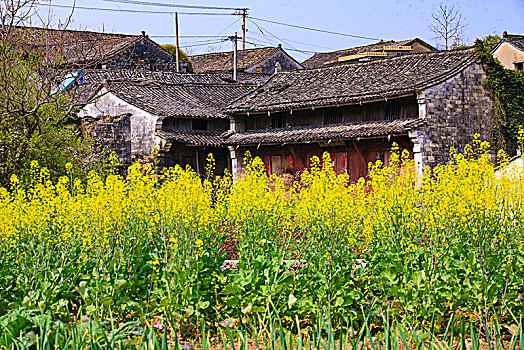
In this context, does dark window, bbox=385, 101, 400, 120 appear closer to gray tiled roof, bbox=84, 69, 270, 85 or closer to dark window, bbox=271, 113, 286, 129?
dark window, bbox=271, 113, 286, 129

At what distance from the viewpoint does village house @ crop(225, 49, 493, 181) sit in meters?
25.1

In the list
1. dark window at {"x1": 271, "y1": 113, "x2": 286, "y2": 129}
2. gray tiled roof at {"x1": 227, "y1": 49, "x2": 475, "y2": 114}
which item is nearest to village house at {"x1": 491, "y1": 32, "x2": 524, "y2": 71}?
gray tiled roof at {"x1": 227, "y1": 49, "x2": 475, "y2": 114}

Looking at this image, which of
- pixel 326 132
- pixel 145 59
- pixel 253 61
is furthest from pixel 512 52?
pixel 145 59

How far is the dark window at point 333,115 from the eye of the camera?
28.5m

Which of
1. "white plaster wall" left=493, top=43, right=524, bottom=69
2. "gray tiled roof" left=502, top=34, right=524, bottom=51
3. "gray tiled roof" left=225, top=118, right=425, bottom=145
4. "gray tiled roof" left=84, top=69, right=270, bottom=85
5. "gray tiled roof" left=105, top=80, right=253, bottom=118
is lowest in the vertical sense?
"gray tiled roof" left=225, top=118, right=425, bottom=145

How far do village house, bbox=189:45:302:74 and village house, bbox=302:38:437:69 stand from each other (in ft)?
7.04

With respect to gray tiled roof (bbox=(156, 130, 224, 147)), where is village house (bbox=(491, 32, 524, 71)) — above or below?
above

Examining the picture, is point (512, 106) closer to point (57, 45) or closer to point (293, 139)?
point (293, 139)

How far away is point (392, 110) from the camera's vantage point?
26688 millimetres

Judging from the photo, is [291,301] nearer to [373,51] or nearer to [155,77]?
[155,77]

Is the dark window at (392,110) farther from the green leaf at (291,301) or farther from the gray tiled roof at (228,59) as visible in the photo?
the gray tiled roof at (228,59)

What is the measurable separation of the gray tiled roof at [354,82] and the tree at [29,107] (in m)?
12.5

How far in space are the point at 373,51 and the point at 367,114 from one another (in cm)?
2101

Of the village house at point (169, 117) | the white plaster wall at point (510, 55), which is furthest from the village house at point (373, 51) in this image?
the village house at point (169, 117)
